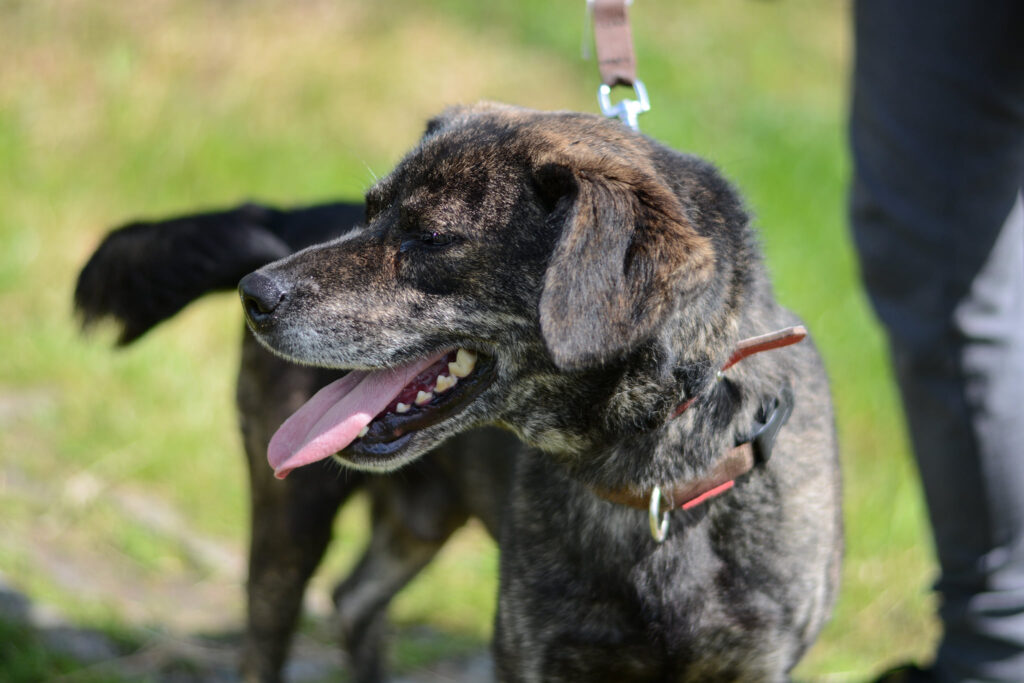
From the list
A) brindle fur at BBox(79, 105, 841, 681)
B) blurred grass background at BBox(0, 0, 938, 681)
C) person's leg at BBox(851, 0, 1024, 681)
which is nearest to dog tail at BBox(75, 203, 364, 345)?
blurred grass background at BBox(0, 0, 938, 681)

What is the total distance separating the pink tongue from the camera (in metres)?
2.23

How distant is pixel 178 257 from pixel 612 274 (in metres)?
1.51

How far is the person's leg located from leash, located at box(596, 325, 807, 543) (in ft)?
2.27

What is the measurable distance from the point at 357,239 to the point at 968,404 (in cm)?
163

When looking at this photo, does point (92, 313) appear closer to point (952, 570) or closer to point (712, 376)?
point (712, 376)

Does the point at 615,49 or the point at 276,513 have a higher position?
the point at 615,49

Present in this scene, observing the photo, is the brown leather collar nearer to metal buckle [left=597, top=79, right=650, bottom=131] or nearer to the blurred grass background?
the blurred grass background

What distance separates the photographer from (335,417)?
91.2 inches

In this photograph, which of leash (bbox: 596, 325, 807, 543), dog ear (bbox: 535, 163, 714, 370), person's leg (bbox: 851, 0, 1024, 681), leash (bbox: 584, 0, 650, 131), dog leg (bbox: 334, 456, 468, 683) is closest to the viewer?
dog ear (bbox: 535, 163, 714, 370)

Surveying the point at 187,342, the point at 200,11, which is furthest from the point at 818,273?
the point at 200,11

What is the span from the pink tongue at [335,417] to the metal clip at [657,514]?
0.55 meters

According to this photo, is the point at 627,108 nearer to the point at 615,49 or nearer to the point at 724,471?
the point at 615,49

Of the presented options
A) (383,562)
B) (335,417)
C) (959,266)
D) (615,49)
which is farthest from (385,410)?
(959,266)

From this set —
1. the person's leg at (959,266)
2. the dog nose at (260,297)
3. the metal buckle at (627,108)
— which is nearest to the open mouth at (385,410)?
the dog nose at (260,297)
